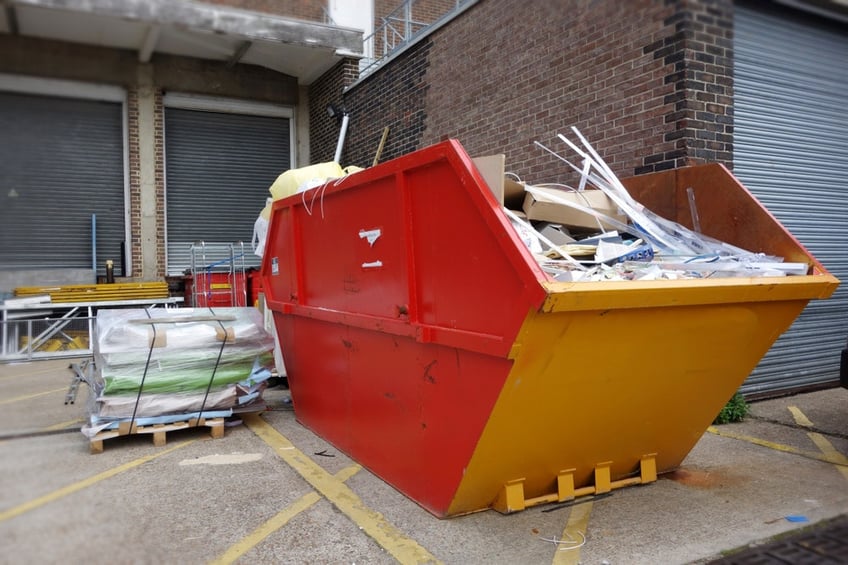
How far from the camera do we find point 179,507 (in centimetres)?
376

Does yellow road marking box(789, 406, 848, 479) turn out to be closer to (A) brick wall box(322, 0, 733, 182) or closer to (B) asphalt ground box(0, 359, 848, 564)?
(B) asphalt ground box(0, 359, 848, 564)

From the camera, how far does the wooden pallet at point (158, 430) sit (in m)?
4.81

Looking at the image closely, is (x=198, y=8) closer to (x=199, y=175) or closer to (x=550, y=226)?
(x=550, y=226)

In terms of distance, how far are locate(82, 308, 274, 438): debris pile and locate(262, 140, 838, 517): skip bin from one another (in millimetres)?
1367

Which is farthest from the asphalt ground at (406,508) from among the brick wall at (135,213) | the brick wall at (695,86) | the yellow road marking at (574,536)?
the brick wall at (135,213)

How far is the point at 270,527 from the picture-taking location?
349 cm

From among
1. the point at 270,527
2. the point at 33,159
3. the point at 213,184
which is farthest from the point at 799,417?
the point at 213,184

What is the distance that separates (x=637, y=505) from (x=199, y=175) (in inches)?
391

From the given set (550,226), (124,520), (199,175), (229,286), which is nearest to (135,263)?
(199,175)

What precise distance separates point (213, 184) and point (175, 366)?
7.27m

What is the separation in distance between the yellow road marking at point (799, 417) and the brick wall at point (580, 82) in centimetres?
230

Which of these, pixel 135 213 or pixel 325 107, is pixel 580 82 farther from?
pixel 135 213

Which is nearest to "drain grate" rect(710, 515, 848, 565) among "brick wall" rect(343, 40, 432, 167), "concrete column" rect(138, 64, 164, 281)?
"brick wall" rect(343, 40, 432, 167)

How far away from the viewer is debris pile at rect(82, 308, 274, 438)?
493 cm
